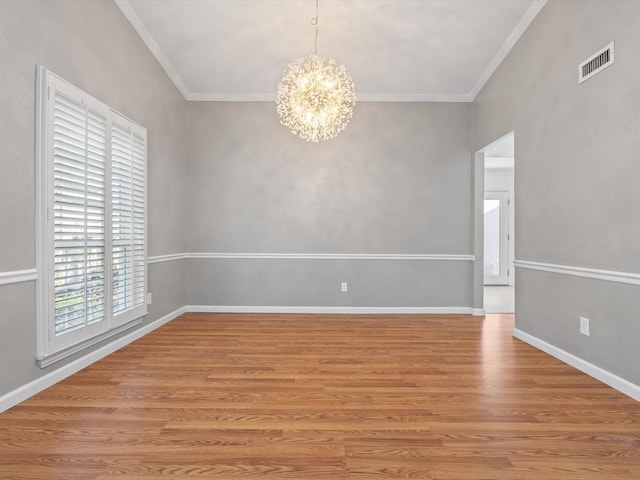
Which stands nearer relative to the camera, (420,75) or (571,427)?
(571,427)

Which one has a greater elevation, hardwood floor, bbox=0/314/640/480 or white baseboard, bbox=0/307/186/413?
white baseboard, bbox=0/307/186/413

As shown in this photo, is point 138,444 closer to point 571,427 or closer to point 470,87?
point 571,427

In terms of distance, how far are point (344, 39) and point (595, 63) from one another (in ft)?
8.17

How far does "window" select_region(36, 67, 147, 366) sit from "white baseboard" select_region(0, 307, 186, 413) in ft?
0.40

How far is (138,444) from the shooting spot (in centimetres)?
200

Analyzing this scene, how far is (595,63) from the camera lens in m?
3.03

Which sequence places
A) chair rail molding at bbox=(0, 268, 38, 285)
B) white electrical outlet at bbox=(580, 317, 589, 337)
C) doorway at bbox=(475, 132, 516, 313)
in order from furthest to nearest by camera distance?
doorway at bbox=(475, 132, 516, 313) < white electrical outlet at bbox=(580, 317, 589, 337) < chair rail molding at bbox=(0, 268, 38, 285)

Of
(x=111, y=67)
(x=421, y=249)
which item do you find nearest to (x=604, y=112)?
(x=421, y=249)

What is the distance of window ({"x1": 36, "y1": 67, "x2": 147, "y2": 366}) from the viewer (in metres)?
2.70

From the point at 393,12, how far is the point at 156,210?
3475 mm

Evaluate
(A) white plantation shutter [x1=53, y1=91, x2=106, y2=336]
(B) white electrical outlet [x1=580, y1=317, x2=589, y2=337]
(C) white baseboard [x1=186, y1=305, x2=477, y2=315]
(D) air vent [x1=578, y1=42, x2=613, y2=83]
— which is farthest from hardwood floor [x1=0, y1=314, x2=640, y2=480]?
(D) air vent [x1=578, y1=42, x2=613, y2=83]

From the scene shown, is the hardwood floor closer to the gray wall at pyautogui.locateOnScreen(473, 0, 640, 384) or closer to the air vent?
the gray wall at pyautogui.locateOnScreen(473, 0, 640, 384)

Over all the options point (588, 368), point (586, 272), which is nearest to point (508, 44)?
point (586, 272)

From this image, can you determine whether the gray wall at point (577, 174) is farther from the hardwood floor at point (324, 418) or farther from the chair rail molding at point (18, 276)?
the chair rail molding at point (18, 276)
